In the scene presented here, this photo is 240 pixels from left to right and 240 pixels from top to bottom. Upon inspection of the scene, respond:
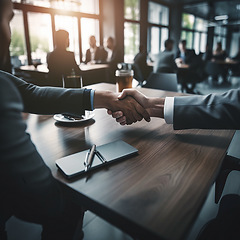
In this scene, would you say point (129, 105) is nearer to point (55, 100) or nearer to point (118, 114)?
point (118, 114)

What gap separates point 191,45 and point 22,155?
13986 mm

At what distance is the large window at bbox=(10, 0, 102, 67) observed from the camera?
211 inches

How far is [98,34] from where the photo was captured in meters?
7.54

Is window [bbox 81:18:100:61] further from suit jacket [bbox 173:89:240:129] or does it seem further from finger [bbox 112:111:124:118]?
suit jacket [bbox 173:89:240:129]

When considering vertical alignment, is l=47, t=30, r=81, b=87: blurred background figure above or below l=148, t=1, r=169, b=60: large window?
below

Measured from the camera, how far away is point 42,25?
587 centimetres

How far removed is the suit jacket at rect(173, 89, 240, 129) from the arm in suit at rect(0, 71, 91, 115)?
44 centimetres

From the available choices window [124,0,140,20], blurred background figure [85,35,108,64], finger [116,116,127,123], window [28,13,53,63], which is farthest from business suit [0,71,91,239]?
window [124,0,140,20]

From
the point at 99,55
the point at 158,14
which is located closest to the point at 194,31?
the point at 158,14

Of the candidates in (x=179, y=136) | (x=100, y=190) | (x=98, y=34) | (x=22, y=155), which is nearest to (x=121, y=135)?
(x=179, y=136)

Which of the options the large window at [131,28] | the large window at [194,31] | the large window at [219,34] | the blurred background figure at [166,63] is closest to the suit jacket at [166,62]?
the blurred background figure at [166,63]

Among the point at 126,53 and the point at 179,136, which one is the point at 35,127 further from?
the point at 126,53

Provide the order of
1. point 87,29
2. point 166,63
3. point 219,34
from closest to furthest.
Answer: point 166,63
point 87,29
point 219,34

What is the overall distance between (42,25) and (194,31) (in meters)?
9.33
